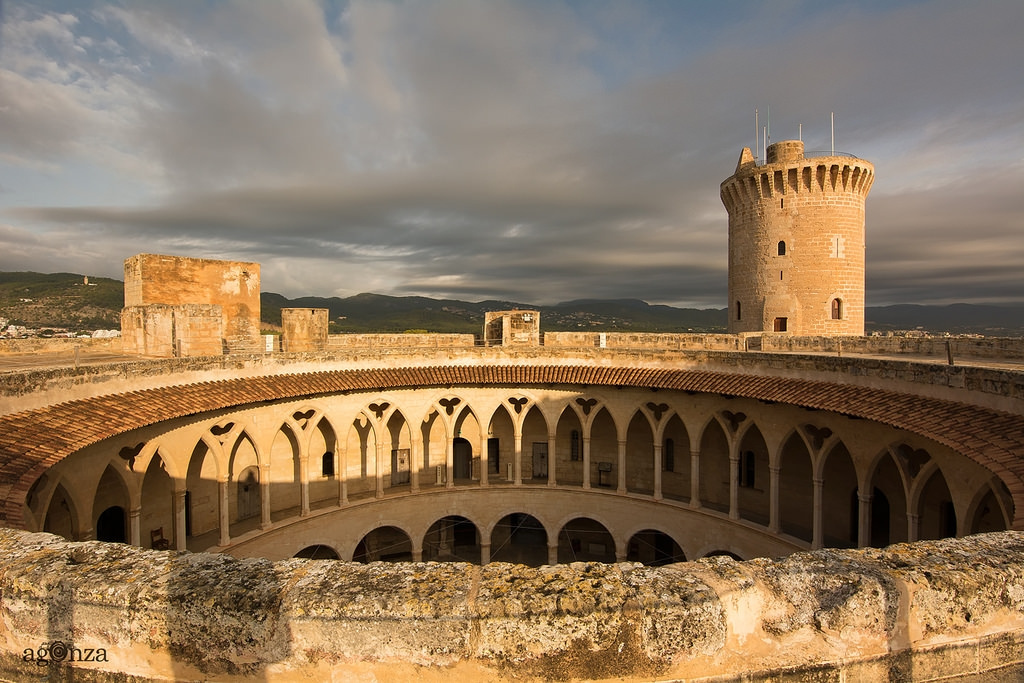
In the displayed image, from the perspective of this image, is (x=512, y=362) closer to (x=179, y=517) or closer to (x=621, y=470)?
(x=621, y=470)

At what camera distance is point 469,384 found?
23562 mm

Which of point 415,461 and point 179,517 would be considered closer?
point 179,517

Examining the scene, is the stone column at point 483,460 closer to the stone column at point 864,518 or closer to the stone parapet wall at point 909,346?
the stone column at point 864,518

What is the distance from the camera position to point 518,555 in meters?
27.3

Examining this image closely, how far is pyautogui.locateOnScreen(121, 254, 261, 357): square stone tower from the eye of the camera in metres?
21.0

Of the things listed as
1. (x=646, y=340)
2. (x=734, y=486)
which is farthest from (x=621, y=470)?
(x=646, y=340)

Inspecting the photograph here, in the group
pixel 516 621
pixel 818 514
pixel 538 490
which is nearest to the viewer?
pixel 516 621

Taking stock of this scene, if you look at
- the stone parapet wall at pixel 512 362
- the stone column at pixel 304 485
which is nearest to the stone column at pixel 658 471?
the stone parapet wall at pixel 512 362

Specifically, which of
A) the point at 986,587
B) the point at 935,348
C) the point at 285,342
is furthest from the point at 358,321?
the point at 986,587

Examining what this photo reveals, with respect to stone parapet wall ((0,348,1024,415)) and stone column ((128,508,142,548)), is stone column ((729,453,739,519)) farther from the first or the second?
stone column ((128,508,142,548))

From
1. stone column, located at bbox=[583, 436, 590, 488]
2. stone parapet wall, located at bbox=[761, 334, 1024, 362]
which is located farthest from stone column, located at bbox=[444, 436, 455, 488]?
stone parapet wall, located at bbox=[761, 334, 1024, 362]

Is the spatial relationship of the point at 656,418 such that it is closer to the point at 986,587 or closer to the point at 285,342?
the point at 285,342

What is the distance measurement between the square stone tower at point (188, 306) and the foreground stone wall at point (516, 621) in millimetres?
18879

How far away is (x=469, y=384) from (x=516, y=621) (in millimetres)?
20103
